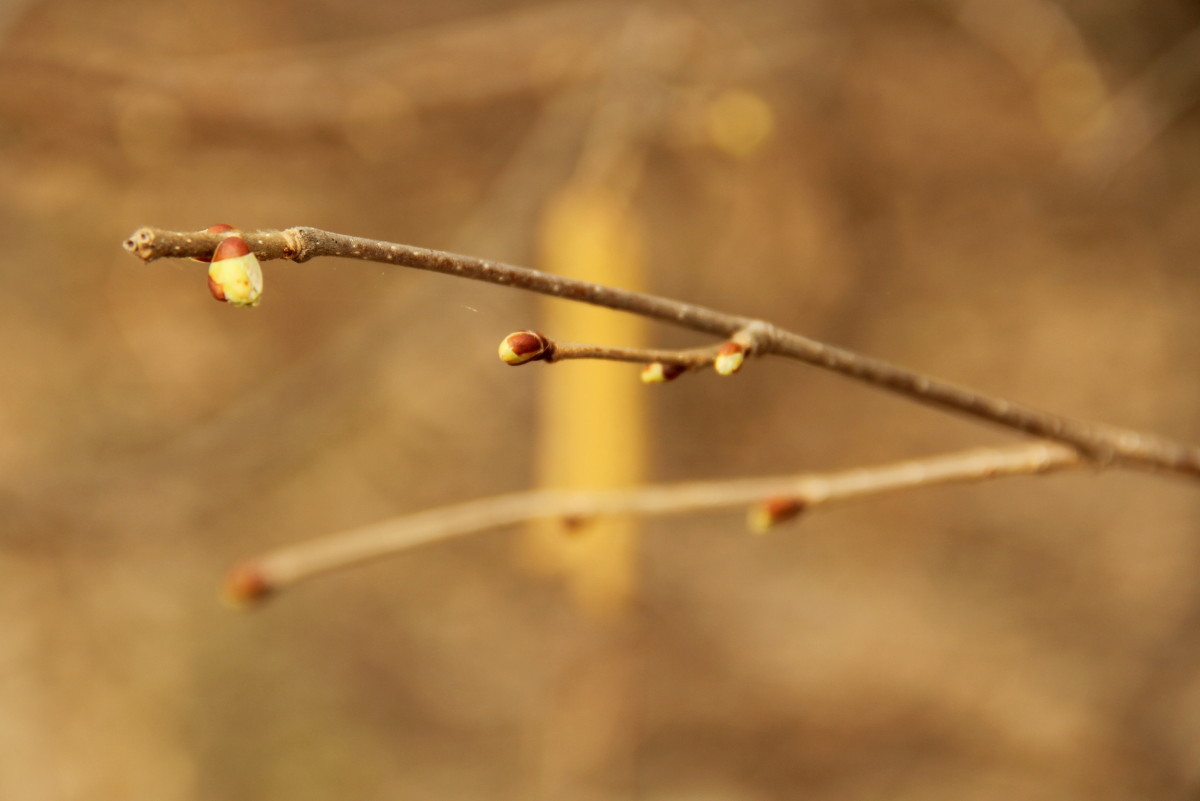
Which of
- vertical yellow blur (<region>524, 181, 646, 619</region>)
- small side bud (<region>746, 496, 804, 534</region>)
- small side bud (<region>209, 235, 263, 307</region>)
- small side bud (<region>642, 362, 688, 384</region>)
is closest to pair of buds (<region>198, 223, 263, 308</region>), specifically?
small side bud (<region>209, 235, 263, 307</region>)

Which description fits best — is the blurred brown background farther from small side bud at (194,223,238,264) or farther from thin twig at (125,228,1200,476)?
small side bud at (194,223,238,264)

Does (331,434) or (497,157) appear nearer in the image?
(497,157)

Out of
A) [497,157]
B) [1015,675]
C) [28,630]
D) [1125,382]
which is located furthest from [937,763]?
[28,630]

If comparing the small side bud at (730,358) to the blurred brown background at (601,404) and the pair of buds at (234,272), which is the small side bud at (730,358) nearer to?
the pair of buds at (234,272)

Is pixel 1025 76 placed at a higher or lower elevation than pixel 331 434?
higher

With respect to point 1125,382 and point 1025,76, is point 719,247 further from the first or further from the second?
point 1125,382

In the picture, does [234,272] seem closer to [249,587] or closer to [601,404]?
[249,587]
